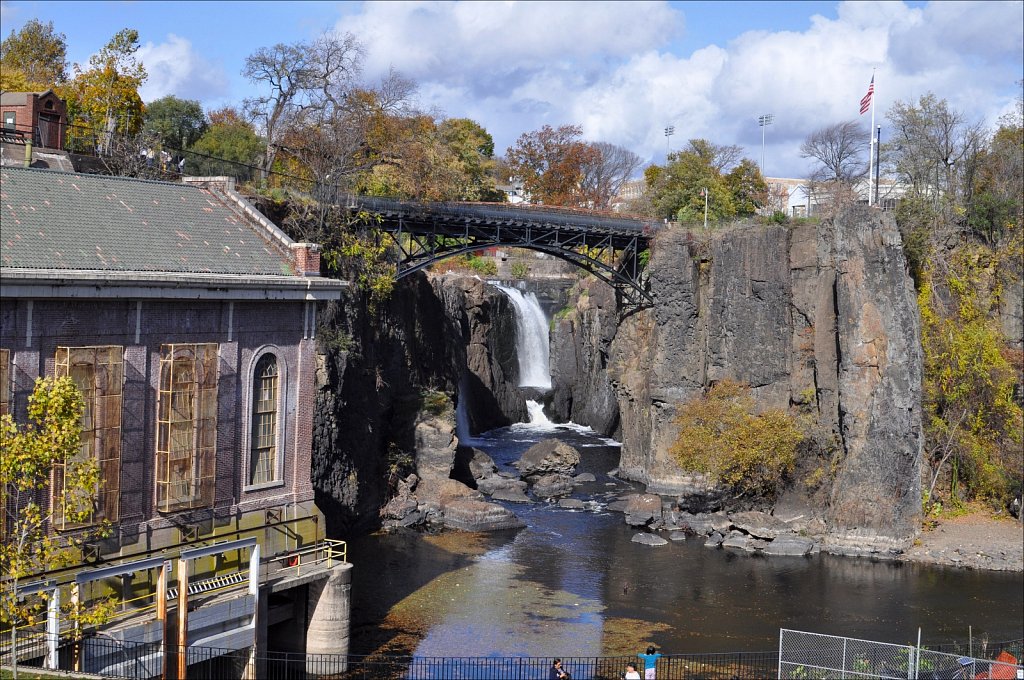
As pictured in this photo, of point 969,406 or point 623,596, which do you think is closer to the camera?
point 623,596

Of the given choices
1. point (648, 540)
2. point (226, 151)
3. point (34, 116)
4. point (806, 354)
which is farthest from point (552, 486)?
point (34, 116)

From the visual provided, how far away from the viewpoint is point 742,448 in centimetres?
4984

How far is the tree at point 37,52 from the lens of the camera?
2608 inches

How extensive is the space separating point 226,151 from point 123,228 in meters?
35.0

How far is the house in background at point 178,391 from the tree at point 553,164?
7832cm

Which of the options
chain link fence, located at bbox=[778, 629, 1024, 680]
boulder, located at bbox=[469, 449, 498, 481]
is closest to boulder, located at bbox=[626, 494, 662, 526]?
boulder, located at bbox=[469, 449, 498, 481]

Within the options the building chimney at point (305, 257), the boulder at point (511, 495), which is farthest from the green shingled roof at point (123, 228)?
the boulder at point (511, 495)

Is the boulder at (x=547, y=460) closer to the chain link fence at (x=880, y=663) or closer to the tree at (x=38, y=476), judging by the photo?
the chain link fence at (x=880, y=663)

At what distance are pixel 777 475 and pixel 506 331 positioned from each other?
3399cm

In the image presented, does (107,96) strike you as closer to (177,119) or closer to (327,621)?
(177,119)

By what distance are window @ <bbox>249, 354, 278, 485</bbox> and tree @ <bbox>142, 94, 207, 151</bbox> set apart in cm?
3713

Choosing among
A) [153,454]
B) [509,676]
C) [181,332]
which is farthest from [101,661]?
[509,676]

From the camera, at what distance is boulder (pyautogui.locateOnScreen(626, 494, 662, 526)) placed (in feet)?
164

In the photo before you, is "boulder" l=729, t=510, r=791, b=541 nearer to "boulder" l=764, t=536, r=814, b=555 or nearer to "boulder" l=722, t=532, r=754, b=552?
"boulder" l=722, t=532, r=754, b=552
